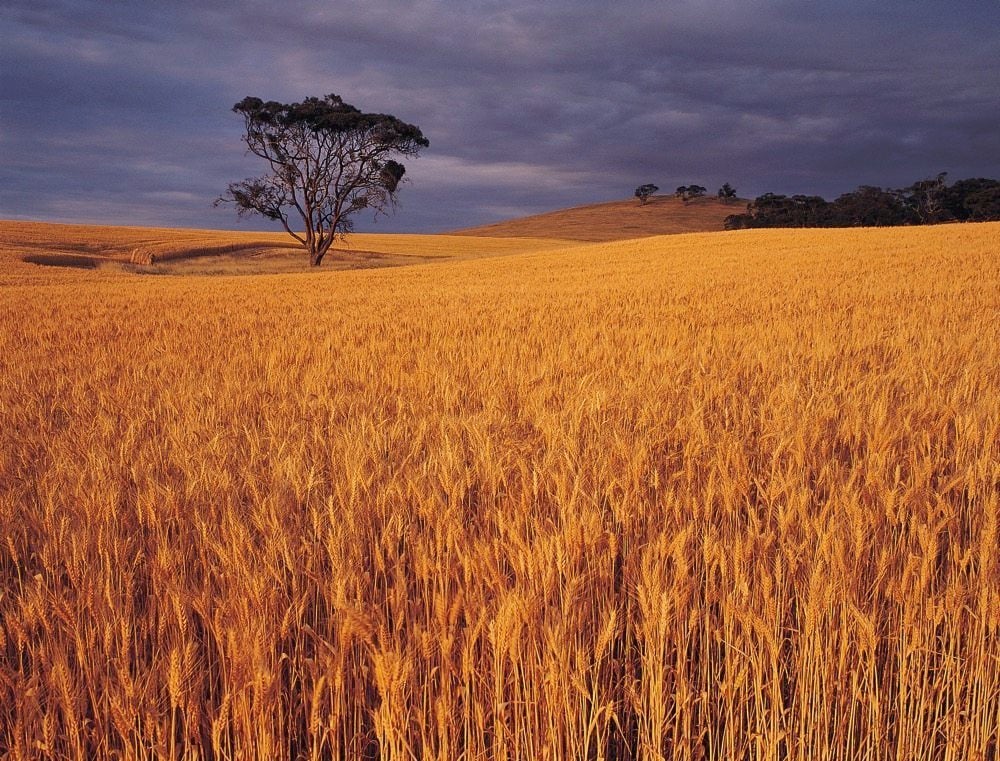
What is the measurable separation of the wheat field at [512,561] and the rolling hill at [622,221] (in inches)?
2670

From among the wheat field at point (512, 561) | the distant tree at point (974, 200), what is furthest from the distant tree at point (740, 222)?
the wheat field at point (512, 561)

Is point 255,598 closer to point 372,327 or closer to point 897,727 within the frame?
point 897,727

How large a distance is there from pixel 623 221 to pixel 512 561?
293 ft

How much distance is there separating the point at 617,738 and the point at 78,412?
396 cm

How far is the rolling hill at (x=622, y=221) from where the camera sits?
77250 mm

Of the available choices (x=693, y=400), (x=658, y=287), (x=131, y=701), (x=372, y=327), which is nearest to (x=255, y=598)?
(x=131, y=701)

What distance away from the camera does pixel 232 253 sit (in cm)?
4791

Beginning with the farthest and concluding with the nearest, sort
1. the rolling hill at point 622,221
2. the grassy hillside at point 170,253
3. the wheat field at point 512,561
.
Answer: the rolling hill at point 622,221 → the grassy hillside at point 170,253 → the wheat field at point 512,561

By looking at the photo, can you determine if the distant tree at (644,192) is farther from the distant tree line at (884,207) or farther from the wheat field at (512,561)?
the wheat field at (512,561)

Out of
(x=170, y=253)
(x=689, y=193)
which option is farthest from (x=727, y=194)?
(x=170, y=253)

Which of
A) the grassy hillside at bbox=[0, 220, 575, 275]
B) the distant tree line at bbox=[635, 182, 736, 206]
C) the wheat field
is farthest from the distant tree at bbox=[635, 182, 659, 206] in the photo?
the wheat field

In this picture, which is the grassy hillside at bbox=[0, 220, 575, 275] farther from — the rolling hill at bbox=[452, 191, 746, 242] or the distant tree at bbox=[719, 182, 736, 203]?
the distant tree at bbox=[719, 182, 736, 203]

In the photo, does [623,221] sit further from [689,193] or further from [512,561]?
[512,561]

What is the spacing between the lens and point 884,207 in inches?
2623
